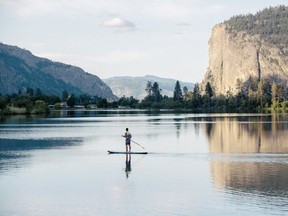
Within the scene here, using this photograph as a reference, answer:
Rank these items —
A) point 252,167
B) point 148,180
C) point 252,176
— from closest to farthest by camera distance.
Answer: point 148,180 → point 252,176 → point 252,167

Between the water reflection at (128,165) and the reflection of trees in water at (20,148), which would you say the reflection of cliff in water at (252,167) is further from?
the reflection of trees in water at (20,148)

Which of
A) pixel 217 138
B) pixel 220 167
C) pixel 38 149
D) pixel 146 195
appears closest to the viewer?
pixel 146 195

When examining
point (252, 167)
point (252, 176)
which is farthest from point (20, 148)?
point (252, 176)

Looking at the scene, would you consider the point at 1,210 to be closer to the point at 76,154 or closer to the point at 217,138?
the point at 76,154

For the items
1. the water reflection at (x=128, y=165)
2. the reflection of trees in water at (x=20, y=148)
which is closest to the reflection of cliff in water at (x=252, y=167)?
the water reflection at (x=128, y=165)

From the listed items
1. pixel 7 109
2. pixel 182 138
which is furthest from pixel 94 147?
pixel 7 109

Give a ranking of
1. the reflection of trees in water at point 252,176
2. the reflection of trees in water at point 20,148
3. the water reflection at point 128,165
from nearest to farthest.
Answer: the reflection of trees in water at point 252,176 → the water reflection at point 128,165 → the reflection of trees in water at point 20,148

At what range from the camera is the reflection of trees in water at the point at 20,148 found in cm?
→ 4622

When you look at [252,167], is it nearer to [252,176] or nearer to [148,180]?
[252,176]

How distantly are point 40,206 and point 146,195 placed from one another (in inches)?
229

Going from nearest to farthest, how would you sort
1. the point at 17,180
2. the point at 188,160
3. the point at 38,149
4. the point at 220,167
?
1. the point at 17,180
2. the point at 220,167
3. the point at 188,160
4. the point at 38,149

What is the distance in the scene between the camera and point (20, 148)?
61.0m

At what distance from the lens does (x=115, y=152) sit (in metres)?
53.9

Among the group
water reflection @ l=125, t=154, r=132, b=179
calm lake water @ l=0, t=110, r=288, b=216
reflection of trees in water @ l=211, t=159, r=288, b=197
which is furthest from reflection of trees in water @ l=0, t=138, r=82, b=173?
reflection of trees in water @ l=211, t=159, r=288, b=197
